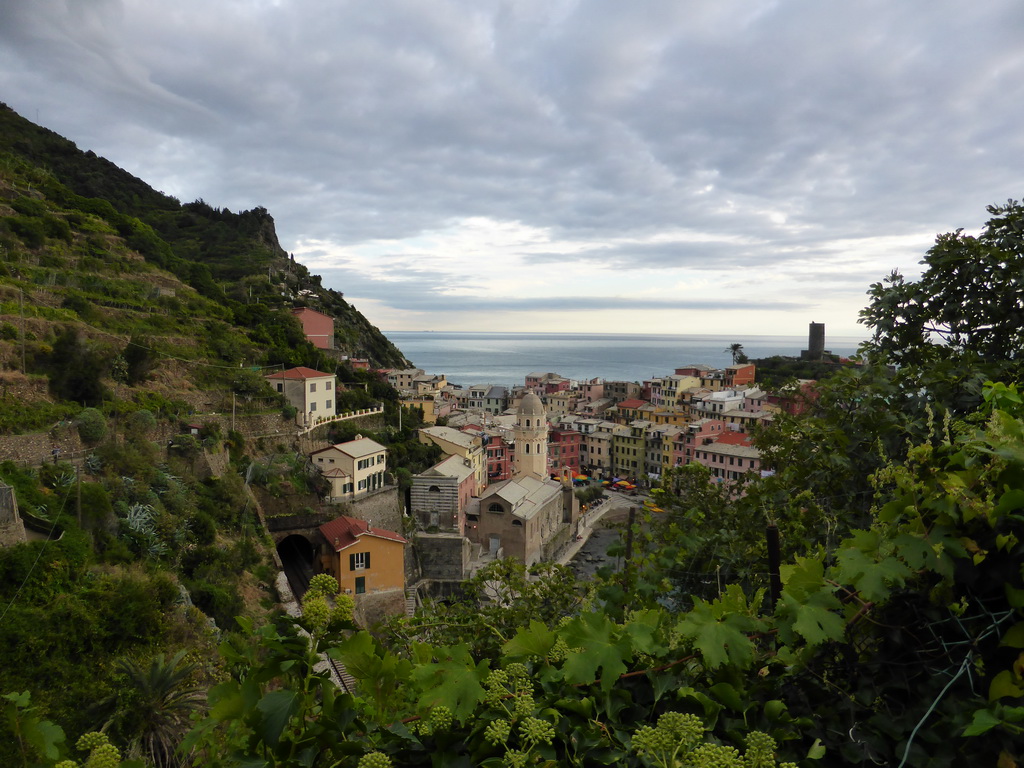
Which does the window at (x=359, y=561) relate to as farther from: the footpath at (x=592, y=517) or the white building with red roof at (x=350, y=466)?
the footpath at (x=592, y=517)

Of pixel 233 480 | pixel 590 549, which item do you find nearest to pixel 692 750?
pixel 233 480

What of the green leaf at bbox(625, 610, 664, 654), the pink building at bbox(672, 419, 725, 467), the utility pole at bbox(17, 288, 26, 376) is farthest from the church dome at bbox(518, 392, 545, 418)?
the green leaf at bbox(625, 610, 664, 654)

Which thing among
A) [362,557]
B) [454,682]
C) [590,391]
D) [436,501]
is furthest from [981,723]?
[590,391]

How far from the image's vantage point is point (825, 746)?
1.30 meters

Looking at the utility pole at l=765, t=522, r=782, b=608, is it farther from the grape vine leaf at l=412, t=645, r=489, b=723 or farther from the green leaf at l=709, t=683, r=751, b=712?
the grape vine leaf at l=412, t=645, r=489, b=723

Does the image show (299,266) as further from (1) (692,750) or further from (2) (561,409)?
(1) (692,750)

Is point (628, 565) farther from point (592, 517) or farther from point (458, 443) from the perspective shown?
point (592, 517)

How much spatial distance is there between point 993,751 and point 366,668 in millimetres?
1438

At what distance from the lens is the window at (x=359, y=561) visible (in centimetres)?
1636

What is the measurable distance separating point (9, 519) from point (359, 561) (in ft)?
28.4

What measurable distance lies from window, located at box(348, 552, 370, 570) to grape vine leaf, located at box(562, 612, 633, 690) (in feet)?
53.0

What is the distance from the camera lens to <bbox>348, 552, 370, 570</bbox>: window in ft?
53.7

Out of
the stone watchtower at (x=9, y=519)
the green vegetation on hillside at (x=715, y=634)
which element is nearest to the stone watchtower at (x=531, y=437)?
the green vegetation on hillside at (x=715, y=634)

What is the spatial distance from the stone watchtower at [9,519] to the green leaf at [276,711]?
11379 millimetres
